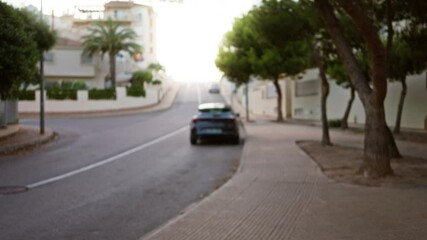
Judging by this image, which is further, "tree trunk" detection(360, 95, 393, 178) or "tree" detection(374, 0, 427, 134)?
"tree" detection(374, 0, 427, 134)

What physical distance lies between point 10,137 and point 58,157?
5.68 metres

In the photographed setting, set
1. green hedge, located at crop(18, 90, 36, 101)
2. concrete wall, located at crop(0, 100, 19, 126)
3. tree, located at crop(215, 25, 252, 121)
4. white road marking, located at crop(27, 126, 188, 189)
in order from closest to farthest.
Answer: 1. white road marking, located at crop(27, 126, 188, 189)
2. concrete wall, located at crop(0, 100, 19, 126)
3. tree, located at crop(215, 25, 252, 121)
4. green hedge, located at crop(18, 90, 36, 101)

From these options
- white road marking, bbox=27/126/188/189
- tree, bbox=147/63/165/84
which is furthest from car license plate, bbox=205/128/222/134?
tree, bbox=147/63/165/84

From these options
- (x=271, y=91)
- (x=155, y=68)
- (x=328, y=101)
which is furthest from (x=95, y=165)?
(x=155, y=68)

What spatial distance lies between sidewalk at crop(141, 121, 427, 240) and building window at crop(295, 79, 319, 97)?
27465 mm

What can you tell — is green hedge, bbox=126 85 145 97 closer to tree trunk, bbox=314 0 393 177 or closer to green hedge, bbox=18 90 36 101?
green hedge, bbox=18 90 36 101

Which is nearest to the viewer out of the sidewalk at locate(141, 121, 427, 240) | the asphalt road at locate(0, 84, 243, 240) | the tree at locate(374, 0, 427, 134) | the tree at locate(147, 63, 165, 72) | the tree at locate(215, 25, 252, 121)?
the sidewalk at locate(141, 121, 427, 240)

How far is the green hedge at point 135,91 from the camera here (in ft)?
152

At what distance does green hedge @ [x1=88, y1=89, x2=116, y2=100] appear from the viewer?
42.4 metres

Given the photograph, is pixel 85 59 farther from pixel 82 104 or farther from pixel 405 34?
pixel 405 34

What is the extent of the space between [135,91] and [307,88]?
16912mm

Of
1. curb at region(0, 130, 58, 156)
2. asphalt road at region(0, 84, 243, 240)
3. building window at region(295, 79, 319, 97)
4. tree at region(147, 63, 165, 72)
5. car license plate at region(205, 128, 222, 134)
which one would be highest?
tree at region(147, 63, 165, 72)

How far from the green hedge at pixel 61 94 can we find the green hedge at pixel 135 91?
19.4 feet

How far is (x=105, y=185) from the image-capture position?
33.0 ft
